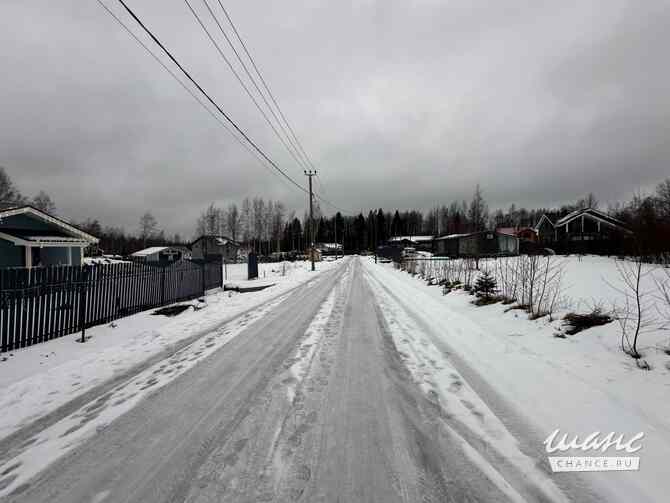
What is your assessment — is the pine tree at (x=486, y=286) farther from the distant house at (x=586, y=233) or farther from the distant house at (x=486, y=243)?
the distant house at (x=486, y=243)

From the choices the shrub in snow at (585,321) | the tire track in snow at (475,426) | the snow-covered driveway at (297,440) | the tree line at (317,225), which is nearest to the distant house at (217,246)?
the tree line at (317,225)

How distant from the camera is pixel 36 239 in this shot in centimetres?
1564

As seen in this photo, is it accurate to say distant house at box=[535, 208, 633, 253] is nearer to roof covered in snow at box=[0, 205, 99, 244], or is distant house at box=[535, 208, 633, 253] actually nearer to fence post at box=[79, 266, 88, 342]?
fence post at box=[79, 266, 88, 342]

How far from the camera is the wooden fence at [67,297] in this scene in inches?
223

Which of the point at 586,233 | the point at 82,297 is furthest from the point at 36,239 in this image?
the point at 586,233

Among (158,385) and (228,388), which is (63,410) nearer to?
(158,385)

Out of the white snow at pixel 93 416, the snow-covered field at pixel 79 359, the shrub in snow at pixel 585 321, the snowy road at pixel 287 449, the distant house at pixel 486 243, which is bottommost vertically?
the snow-covered field at pixel 79 359

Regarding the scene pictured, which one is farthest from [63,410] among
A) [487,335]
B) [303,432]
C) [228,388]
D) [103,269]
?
[487,335]

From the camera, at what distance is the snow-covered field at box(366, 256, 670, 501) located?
259 centimetres

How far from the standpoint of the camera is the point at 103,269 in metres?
7.81

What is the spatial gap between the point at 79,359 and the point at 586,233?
4993cm

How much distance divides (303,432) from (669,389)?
13.8ft

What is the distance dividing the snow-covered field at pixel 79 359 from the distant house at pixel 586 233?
3194cm

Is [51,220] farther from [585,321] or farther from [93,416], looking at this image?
[585,321]
